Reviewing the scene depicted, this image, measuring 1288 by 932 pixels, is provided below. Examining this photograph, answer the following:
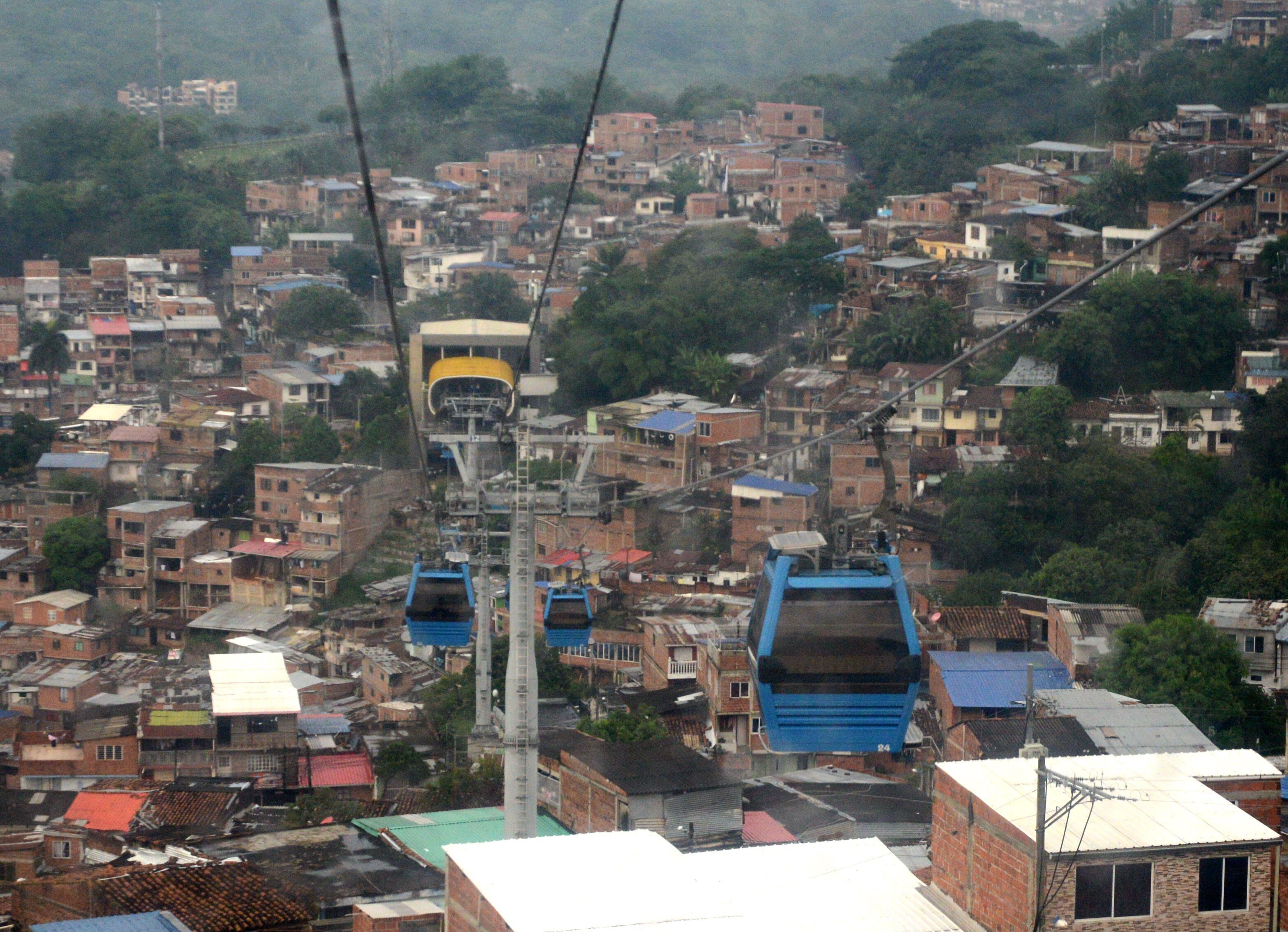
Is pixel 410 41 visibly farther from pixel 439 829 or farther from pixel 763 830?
pixel 763 830

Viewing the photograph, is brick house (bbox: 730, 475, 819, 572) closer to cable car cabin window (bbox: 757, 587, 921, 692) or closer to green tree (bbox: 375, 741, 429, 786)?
green tree (bbox: 375, 741, 429, 786)

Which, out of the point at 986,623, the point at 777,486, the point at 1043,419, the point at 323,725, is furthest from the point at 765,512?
the point at 323,725

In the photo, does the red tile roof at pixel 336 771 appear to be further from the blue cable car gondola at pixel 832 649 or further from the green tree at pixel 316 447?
the blue cable car gondola at pixel 832 649

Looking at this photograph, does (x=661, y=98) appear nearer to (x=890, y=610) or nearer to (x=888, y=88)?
(x=888, y=88)

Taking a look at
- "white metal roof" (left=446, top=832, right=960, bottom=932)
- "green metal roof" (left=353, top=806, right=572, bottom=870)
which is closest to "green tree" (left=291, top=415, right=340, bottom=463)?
"green metal roof" (left=353, top=806, right=572, bottom=870)

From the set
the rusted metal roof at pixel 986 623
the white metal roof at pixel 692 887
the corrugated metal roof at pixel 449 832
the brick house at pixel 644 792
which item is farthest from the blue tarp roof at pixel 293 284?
the white metal roof at pixel 692 887

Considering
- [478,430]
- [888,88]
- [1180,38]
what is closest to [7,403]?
[478,430]
